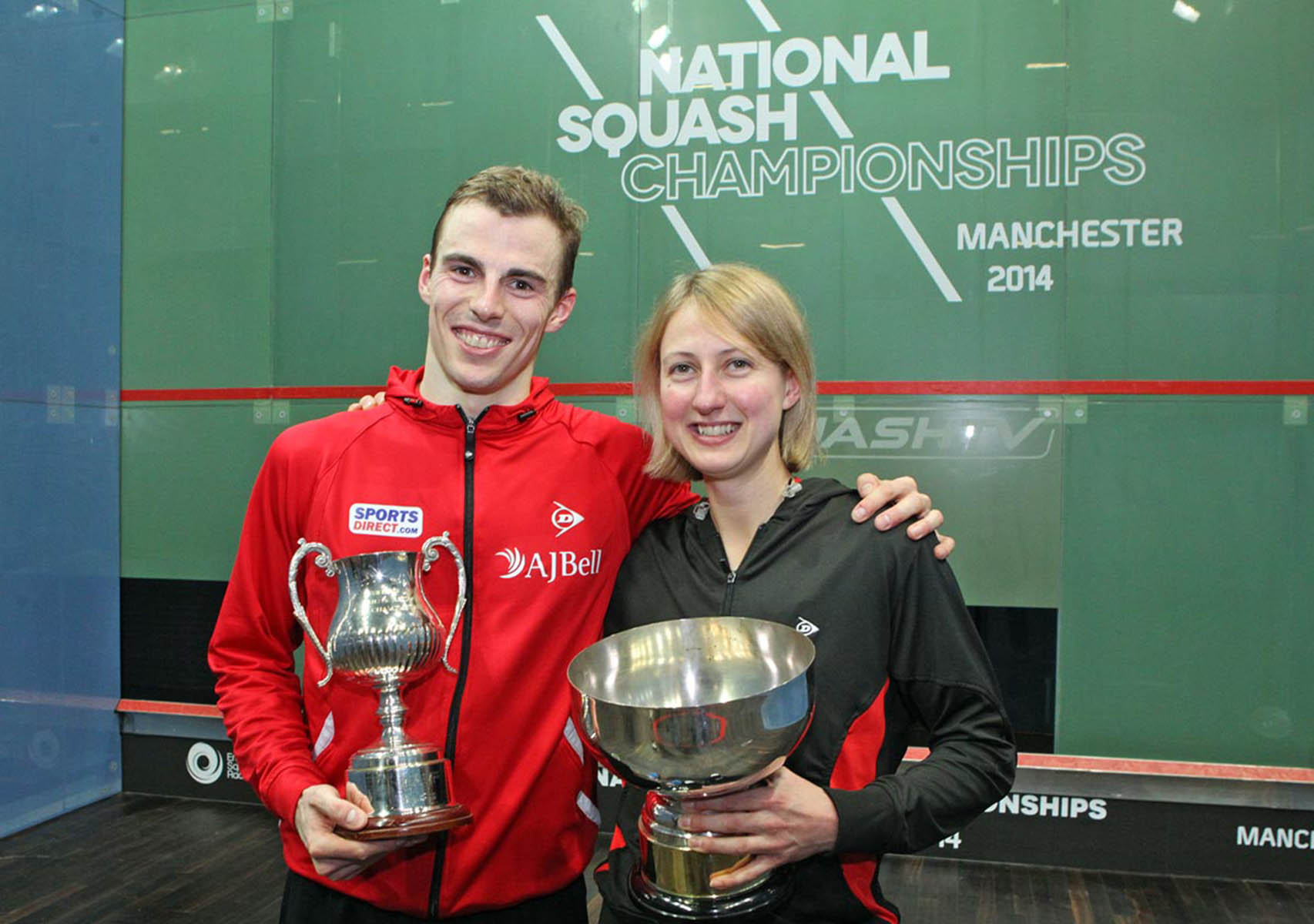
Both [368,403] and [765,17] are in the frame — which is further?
[765,17]

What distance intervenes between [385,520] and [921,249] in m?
2.53

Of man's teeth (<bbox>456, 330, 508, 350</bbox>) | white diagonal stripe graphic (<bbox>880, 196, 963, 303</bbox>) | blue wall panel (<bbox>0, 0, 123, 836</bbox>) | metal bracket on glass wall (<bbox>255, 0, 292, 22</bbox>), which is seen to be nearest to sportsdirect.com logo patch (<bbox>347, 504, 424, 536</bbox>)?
man's teeth (<bbox>456, 330, 508, 350</bbox>)

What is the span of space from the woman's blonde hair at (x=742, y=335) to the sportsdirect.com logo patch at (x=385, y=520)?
14.1 inches

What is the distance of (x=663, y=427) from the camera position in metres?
1.55

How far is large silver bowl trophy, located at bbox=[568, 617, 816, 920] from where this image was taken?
106cm

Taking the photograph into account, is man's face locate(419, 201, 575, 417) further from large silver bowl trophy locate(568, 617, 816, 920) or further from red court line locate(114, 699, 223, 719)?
red court line locate(114, 699, 223, 719)

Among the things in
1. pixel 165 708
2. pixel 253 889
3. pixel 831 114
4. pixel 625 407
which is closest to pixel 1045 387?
pixel 831 114

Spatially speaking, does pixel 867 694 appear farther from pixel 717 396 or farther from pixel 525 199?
pixel 525 199

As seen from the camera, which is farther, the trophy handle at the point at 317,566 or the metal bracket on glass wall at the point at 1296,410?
the metal bracket on glass wall at the point at 1296,410

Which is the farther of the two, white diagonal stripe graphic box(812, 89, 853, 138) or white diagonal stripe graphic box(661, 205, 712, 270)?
white diagonal stripe graphic box(661, 205, 712, 270)

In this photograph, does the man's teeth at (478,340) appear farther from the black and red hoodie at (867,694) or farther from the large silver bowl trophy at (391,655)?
the black and red hoodie at (867,694)

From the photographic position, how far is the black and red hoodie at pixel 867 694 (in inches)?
48.2

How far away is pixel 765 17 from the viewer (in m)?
3.58

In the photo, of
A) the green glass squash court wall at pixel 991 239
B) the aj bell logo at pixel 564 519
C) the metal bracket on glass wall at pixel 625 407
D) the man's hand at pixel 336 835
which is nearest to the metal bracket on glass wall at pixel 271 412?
the green glass squash court wall at pixel 991 239
